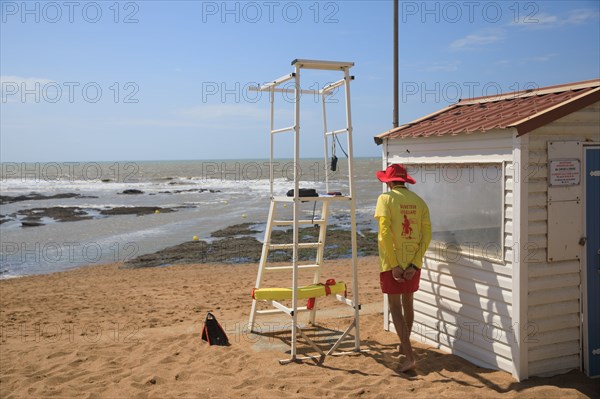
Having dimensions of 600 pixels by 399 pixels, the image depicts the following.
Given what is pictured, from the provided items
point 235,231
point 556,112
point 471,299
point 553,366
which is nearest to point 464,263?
point 471,299

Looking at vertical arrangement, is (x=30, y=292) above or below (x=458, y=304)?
below

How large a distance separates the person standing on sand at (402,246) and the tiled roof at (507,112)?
102cm

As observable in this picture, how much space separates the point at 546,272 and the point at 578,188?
93 cm

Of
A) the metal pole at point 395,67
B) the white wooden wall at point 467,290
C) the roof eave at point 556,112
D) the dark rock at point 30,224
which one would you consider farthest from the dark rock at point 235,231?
the roof eave at point 556,112

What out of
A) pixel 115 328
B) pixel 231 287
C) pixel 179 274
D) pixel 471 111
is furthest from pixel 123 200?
pixel 471 111

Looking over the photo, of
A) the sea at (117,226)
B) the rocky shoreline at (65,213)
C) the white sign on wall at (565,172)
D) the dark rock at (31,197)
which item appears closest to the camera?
the white sign on wall at (565,172)

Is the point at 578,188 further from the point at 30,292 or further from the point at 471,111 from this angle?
the point at 30,292

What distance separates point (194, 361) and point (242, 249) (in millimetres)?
11771

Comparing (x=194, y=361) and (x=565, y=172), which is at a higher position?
(x=565, y=172)

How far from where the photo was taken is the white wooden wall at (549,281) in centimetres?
546

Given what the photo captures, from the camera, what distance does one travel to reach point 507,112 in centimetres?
609

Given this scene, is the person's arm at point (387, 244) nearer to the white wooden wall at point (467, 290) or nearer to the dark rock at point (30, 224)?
the white wooden wall at point (467, 290)

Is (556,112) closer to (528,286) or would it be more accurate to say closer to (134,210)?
(528,286)

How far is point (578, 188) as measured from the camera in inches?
222
